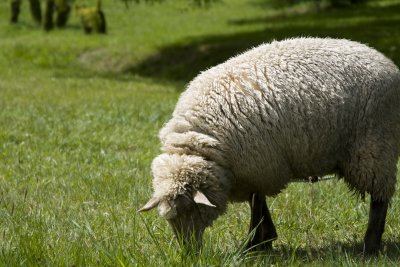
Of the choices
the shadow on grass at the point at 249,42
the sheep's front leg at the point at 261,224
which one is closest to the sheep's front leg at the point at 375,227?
the sheep's front leg at the point at 261,224

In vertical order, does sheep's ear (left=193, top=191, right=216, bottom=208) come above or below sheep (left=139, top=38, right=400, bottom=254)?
below

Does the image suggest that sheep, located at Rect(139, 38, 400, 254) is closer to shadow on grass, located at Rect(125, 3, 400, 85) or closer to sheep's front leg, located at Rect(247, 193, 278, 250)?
sheep's front leg, located at Rect(247, 193, 278, 250)

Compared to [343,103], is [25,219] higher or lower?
lower

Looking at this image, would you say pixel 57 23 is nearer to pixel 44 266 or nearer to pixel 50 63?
pixel 50 63

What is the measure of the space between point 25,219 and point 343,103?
2.49 metres

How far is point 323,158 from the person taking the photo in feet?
20.3

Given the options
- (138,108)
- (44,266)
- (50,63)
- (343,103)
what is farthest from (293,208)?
(50,63)

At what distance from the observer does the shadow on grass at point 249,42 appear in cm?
2014

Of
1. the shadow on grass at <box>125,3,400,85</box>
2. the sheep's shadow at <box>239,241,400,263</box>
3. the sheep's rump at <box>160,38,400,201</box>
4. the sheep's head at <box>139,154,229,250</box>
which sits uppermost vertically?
the sheep's rump at <box>160,38,400,201</box>

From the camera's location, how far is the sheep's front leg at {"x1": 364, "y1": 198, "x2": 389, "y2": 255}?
6.16 metres

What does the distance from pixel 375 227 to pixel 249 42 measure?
15.5 m

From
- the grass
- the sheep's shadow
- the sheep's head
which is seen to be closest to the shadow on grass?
the grass

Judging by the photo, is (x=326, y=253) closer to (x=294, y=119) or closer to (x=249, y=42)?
(x=294, y=119)

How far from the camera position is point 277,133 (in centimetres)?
604
